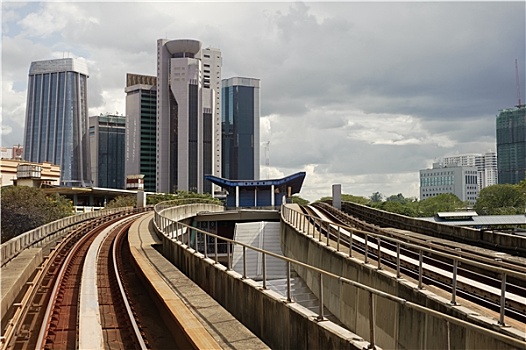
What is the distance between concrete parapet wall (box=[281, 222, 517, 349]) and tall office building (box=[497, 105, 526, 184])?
533 ft

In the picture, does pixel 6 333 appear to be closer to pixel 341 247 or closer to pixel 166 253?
pixel 166 253

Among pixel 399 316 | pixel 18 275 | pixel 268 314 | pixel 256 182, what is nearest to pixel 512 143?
pixel 256 182

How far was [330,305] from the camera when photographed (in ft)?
42.3

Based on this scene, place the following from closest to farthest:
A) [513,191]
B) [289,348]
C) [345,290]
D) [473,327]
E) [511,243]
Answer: [473,327] < [289,348] < [345,290] < [511,243] < [513,191]

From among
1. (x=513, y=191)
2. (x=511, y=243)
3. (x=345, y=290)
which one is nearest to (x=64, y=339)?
(x=345, y=290)

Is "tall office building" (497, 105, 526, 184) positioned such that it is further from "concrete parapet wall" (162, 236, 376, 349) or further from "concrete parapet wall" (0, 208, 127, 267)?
"concrete parapet wall" (162, 236, 376, 349)

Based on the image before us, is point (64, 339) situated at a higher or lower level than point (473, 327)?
lower

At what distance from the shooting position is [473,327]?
6055mm

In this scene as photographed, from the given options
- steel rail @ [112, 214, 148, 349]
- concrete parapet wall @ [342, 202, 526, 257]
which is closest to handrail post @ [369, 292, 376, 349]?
steel rail @ [112, 214, 148, 349]

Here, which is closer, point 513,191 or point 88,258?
point 88,258

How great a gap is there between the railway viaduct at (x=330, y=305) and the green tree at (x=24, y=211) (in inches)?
1661

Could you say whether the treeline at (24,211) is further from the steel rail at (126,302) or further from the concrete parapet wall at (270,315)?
the concrete parapet wall at (270,315)

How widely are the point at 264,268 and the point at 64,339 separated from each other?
14.7ft

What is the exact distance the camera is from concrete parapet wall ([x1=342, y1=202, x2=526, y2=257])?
23.5 metres
